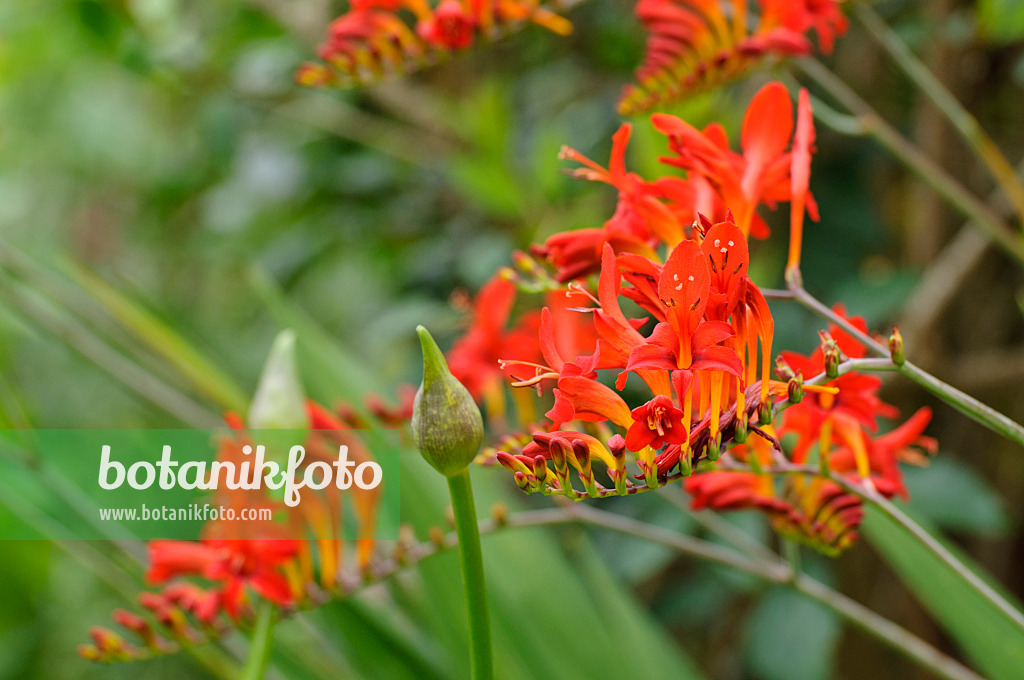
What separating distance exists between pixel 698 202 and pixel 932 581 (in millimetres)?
249

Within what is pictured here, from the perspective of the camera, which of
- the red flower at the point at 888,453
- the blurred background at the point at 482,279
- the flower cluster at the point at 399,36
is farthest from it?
the blurred background at the point at 482,279

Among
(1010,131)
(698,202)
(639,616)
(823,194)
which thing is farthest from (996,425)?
(1010,131)

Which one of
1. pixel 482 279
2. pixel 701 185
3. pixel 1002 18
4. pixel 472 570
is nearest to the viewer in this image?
pixel 472 570

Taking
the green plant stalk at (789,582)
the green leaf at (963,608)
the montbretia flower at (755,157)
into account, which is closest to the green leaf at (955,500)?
the green leaf at (963,608)

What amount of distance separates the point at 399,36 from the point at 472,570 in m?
0.29

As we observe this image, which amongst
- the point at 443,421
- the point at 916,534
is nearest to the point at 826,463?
the point at 916,534

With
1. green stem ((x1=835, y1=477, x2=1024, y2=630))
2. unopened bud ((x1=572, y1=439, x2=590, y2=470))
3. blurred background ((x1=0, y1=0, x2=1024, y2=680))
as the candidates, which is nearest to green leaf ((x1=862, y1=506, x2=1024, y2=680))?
blurred background ((x1=0, y1=0, x2=1024, y2=680))

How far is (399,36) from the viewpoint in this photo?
374mm

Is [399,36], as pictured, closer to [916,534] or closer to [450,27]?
[450,27]

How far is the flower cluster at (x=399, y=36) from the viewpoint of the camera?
1.20ft

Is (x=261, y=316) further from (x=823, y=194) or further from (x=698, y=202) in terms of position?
(x=698, y=202)

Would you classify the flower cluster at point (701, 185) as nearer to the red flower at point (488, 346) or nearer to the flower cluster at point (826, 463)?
the flower cluster at point (826, 463)

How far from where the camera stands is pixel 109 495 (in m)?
0.41

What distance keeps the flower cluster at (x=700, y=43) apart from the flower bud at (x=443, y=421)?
0.73 feet
